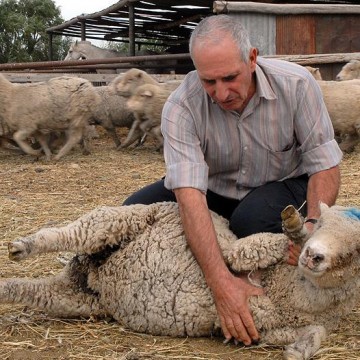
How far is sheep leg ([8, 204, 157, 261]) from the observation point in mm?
3406

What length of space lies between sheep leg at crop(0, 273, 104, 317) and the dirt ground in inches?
2.2

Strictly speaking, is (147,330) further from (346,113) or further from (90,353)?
(346,113)

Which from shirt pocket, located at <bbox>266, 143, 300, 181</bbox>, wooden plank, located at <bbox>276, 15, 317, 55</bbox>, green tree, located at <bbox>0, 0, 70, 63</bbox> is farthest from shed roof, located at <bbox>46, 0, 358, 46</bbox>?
shirt pocket, located at <bbox>266, 143, 300, 181</bbox>

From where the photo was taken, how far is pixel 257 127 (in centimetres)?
364

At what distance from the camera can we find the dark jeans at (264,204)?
143 inches

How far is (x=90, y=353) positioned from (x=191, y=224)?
77cm

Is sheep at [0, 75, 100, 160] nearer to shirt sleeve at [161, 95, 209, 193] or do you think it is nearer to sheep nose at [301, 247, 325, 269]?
shirt sleeve at [161, 95, 209, 193]

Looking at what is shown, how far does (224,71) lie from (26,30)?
108 feet

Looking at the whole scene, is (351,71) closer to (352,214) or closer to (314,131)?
(314,131)

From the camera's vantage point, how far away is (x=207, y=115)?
11.8 ft

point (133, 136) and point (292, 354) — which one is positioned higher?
point (292, 354)

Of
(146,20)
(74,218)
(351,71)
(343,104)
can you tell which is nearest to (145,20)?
(146,20)

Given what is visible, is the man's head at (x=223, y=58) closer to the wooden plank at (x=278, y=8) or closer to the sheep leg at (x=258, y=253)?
the sheep leg at (x=258, y=253)

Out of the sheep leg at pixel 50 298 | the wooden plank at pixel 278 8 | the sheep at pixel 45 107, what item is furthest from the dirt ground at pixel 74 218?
the wooden plank at pixel 278 8
